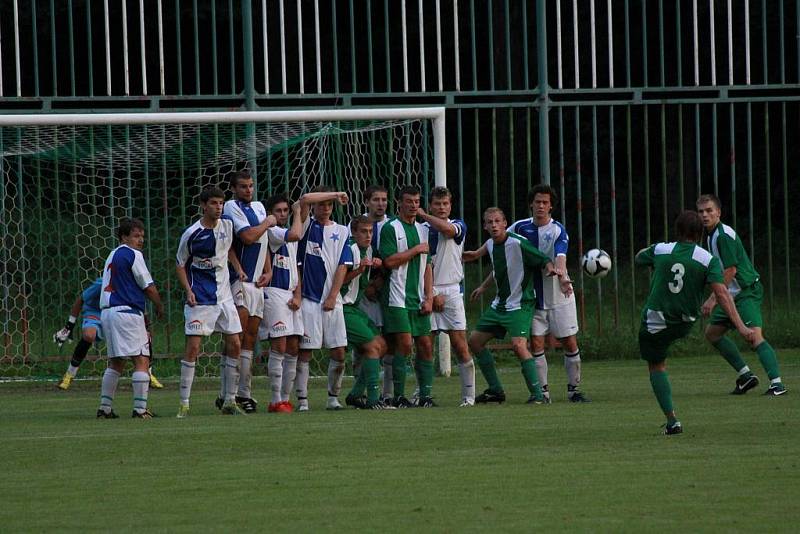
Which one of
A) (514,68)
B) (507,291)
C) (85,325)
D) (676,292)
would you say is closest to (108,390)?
(85,325)

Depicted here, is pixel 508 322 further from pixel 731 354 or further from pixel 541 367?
pixel 731 354

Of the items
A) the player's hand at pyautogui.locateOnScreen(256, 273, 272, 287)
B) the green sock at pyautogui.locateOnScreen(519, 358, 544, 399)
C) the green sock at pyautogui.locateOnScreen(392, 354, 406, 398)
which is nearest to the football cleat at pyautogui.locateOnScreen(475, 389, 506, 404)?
the green sock at pyautogui.locateOnScreen(519, 358, 544, 399)

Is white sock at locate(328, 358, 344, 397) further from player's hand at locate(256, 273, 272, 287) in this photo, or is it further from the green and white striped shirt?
the green and white striped shirt

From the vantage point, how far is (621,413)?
1107cm

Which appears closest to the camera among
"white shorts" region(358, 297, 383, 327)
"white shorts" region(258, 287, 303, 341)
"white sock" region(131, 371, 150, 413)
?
"white sock" region(131, 371, 150, 413)

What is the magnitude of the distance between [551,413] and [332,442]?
7.71 ft

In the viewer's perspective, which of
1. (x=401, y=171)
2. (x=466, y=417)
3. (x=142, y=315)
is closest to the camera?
(x=466, y=417)

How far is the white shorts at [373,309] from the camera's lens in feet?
41.3

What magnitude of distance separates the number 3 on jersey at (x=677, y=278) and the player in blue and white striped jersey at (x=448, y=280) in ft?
10.6

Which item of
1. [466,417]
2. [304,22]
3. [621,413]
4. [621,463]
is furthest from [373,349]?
[304,22]

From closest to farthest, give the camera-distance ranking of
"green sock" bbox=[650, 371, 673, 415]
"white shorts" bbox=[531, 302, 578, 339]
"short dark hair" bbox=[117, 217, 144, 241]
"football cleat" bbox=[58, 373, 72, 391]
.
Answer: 1. "green sock" bbox=[650, 371, 673, 415]
2. "short dark hair" bbox=[117, 217, 144, 241]
3. "white shorts" bbox=[531, 302, 578, 339]
4. "football cleat" bbox=[58, 373, 72, 391]

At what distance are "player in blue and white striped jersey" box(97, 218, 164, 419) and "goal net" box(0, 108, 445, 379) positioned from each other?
3.29 m

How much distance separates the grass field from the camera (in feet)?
22.0

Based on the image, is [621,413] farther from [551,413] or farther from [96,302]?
[96,302]
